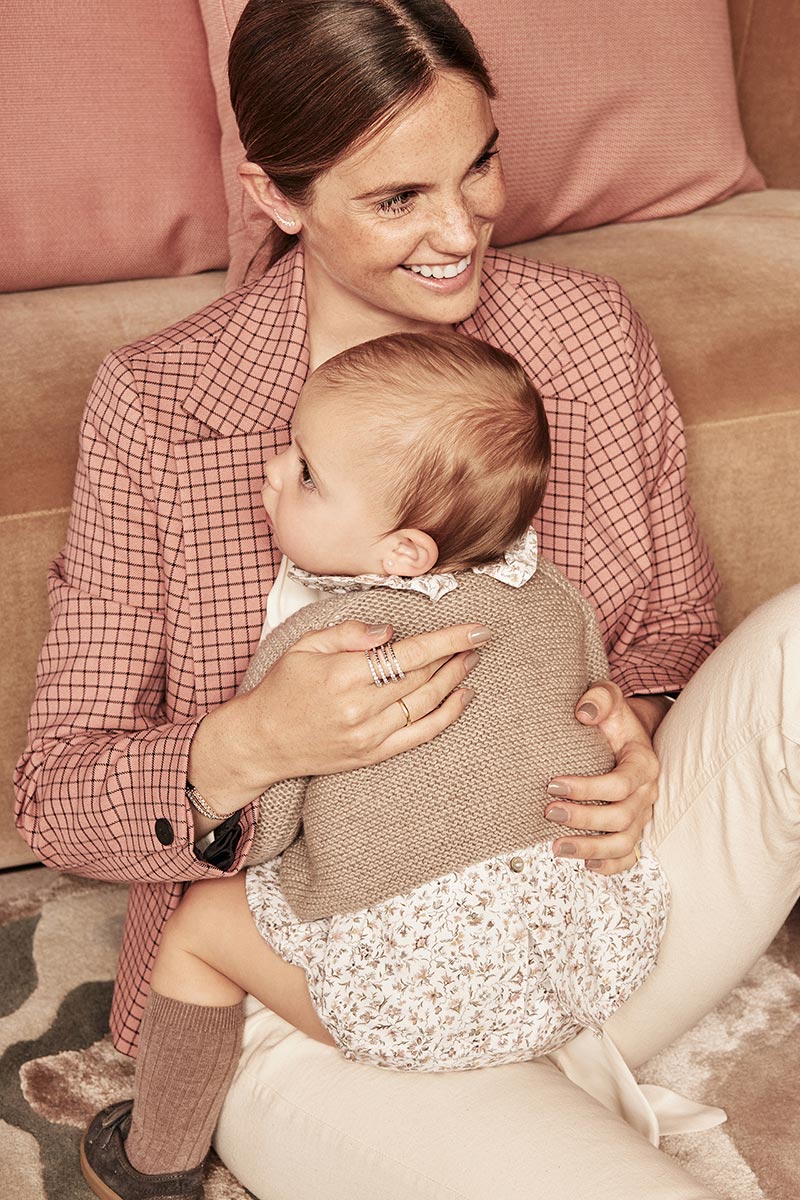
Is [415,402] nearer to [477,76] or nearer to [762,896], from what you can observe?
[477,76]

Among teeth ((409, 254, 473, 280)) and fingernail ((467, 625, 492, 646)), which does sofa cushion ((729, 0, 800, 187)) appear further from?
fingernail ((467, 625, 492, 646))

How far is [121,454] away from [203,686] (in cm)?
25

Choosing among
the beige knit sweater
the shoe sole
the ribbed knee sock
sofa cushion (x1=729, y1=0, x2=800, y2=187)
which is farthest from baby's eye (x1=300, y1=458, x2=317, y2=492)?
sofa cushion (x1=729, y1=0, x2=800, y2=187)

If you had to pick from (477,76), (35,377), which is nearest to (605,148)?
(477,76)

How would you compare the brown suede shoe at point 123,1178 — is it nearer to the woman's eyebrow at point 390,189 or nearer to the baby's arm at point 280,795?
the baby's arm at point 280,795

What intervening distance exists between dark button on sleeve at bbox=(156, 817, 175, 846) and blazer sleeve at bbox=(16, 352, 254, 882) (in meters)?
0.04

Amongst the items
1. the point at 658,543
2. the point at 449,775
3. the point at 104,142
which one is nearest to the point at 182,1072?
the point at 449,775

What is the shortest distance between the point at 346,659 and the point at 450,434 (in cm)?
Result: 21

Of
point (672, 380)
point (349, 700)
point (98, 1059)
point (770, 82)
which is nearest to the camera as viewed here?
point (349, 700)

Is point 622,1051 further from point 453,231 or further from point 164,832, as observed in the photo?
point 453,231

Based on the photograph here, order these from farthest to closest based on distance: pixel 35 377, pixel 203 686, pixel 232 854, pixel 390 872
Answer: pixel 35 377 → pixel 203 686 → pixel 232 854 → pixel 390 872

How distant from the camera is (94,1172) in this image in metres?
1.30

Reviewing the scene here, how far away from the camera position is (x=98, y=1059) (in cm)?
150

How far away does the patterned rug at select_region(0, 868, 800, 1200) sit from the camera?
1354 mm
